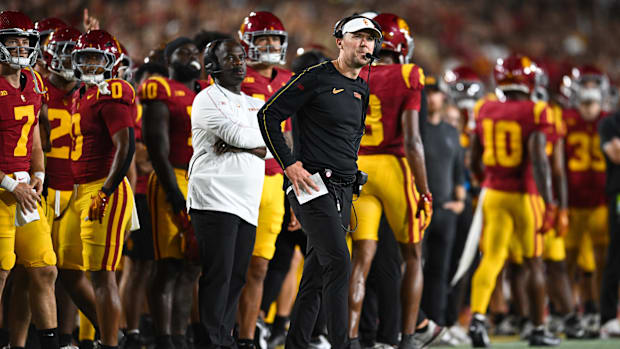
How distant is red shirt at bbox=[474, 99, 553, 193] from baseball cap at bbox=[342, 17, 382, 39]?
2873 mm

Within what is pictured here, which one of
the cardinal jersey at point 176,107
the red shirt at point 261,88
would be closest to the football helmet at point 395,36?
the red shirt at point 261,88

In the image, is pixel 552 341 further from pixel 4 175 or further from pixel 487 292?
pixel 4 175

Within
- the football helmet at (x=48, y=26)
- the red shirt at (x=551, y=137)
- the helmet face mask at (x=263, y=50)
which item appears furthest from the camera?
the red shirt at (x=551, y=137)

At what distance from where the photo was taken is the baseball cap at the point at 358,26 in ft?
17.2

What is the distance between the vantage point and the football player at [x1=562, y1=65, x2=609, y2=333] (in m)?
9.47

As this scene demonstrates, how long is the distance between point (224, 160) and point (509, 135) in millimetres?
3152

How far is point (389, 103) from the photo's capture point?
6.36m

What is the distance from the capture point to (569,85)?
10023mm

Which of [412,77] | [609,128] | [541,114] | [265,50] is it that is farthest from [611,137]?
[265,50]

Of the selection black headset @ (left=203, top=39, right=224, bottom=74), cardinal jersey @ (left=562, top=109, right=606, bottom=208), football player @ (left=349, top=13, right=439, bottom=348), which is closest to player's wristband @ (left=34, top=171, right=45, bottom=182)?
black headset @ (left=203, top=39, right=224, bottom=74)

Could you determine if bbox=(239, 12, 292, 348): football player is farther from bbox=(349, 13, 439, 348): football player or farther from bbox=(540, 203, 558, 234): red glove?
bbox=(540, 203, 558, 234): red glove

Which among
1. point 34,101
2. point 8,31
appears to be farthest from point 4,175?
point 8,31

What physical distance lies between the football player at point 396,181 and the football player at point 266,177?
577mm

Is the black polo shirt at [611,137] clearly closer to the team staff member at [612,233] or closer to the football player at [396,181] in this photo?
the team staff member at [612,233]
